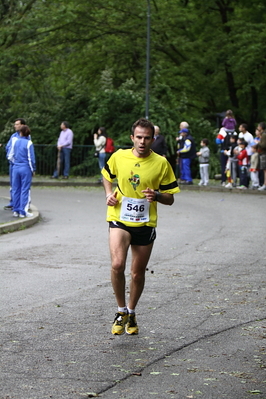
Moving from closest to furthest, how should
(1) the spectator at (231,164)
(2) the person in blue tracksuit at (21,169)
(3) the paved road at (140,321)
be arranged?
(3) the paved road at (140,321) → (2) the person in blue tracksuit at (21,169) → (1) the spectator at (231,164)

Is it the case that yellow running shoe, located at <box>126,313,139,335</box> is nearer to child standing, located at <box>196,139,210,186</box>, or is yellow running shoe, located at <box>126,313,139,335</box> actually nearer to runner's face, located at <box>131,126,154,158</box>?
runner's face, located at <box>131,126,154,158</box>

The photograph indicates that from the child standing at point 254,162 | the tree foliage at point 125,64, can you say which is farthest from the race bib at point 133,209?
the tree foliage at point 125,64

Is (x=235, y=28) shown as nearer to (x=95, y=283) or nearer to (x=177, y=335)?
(x=95, y=283)

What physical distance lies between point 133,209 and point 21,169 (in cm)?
1043

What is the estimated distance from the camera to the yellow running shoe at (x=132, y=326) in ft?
22.9

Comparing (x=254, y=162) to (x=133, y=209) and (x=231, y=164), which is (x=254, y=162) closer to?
(x=231, y=164)

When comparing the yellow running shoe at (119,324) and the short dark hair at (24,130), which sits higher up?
the short dark hair at (24,130)

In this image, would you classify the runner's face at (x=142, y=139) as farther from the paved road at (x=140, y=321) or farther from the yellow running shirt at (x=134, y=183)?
the paved road at (x=140, y=321)

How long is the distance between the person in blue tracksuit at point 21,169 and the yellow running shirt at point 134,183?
10.0 m

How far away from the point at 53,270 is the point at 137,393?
5476 millimetres

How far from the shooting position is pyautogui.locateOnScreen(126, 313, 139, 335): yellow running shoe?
697 centimetres

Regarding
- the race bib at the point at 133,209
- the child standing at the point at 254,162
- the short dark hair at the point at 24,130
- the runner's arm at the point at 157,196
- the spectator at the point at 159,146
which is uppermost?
the short dark hair at the point at 24,130

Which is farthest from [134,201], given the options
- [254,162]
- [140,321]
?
[254,162]

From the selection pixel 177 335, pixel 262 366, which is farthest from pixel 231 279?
pixel 262 366
